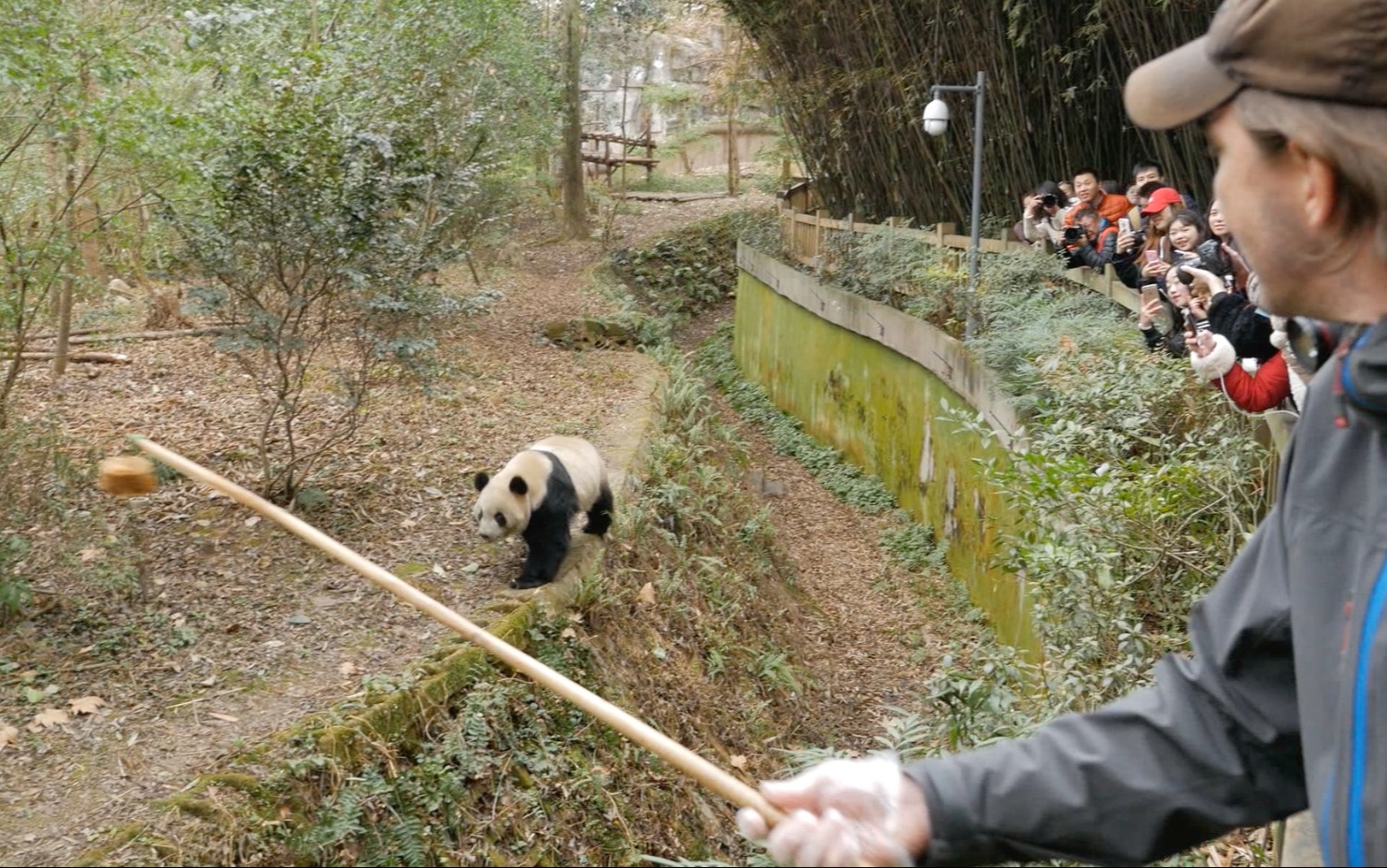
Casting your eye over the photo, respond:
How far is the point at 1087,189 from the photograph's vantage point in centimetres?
941

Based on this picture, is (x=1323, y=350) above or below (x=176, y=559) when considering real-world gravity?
above

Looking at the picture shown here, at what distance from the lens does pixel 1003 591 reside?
8.17 m

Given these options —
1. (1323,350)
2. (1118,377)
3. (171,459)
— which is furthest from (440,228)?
(1323,350)

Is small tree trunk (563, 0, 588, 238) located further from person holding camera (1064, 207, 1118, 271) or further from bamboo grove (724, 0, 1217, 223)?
person holding camera (1064, 207, 1118, 271)

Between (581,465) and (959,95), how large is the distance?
9.24 m

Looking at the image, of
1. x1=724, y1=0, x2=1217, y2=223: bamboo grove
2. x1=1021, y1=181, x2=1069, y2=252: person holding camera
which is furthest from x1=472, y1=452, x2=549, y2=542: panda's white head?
x1=724, y1=0, x2=1217, y2=223: bamboo grove

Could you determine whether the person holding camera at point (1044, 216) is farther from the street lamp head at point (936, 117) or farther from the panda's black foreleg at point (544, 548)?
the panda's black foreleg at point (544, 548)

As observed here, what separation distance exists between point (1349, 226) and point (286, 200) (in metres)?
5.87

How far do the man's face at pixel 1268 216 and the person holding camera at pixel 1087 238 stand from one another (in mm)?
8179

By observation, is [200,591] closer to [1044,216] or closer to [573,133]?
[1044,216]

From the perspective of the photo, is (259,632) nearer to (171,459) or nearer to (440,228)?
(440,228)

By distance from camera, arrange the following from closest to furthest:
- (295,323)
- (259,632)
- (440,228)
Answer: (259,632) → (295,323) → (440,228)

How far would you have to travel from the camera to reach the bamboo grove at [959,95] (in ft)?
34.5

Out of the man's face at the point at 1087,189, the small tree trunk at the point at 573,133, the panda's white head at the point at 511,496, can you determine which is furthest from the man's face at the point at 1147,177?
the small tree trunk at the point at 573,133
